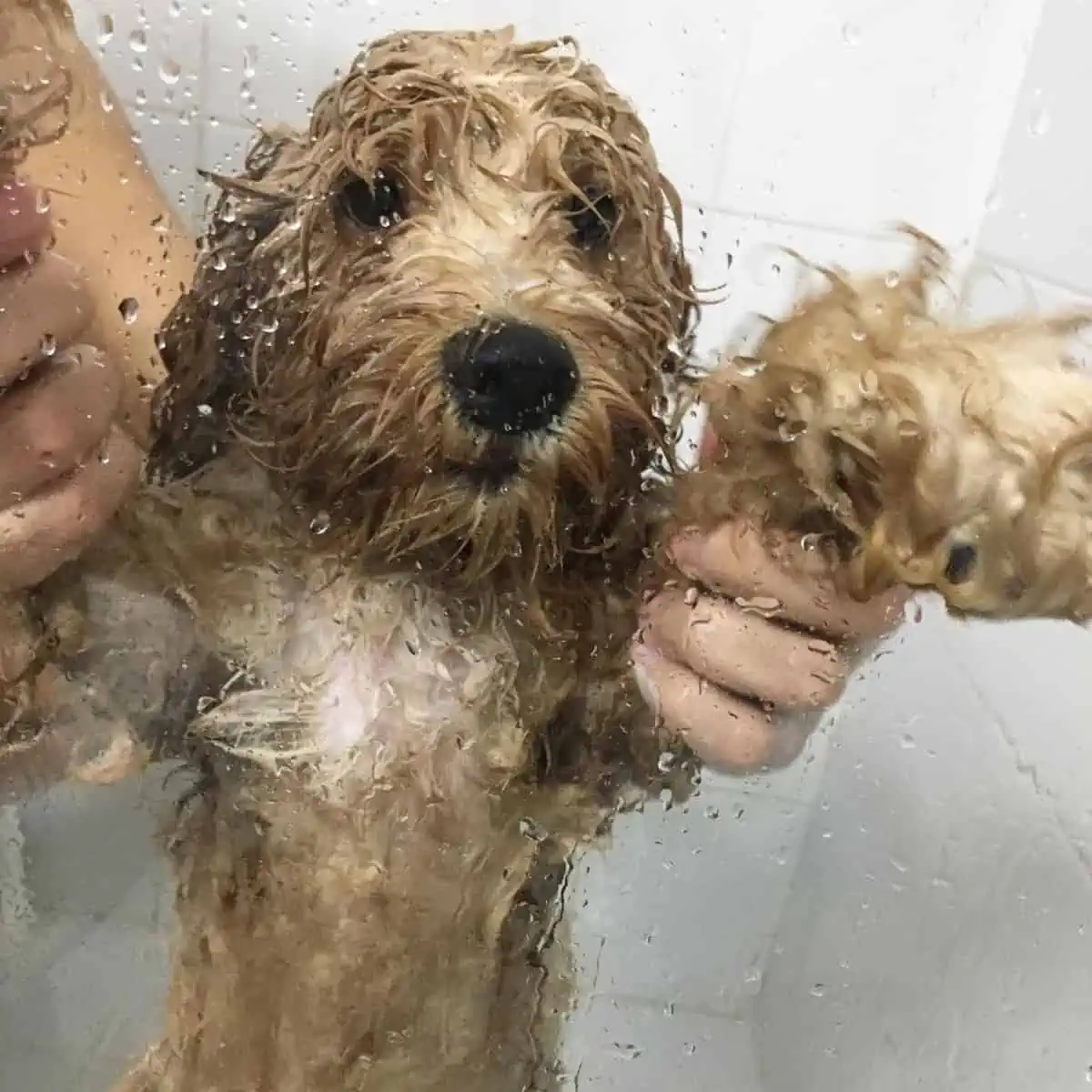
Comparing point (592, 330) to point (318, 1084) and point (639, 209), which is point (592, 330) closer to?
point (639, 209)

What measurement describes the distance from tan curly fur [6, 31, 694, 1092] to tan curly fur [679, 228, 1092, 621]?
12cm

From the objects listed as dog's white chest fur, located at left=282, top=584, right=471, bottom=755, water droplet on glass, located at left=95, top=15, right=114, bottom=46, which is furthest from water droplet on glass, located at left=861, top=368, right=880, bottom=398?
water droplet on glass, located at left=95, top=15, right=114, bottom=46

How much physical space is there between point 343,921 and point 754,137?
3.03ft

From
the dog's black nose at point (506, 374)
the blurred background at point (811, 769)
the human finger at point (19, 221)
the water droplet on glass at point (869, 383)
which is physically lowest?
the blurred background at point (811, 769)

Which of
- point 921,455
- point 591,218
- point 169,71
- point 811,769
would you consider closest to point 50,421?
point 591,218

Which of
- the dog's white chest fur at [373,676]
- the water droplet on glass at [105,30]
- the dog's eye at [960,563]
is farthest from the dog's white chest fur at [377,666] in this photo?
the water droplet on glass at [105,30]

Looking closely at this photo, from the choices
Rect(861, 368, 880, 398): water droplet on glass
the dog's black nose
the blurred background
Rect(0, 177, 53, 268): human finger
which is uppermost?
Rect(0, 177, 53, 268): human finger

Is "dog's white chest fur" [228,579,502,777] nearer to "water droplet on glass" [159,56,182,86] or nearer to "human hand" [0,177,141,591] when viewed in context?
"human hand" [0,177,141,591]

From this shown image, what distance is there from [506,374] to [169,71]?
69 centimetres

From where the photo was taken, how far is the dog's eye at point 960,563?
0.71 metres

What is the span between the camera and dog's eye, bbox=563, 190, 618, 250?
90 cm

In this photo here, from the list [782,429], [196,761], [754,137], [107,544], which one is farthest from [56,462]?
[754,137]

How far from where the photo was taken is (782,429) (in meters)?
0.72

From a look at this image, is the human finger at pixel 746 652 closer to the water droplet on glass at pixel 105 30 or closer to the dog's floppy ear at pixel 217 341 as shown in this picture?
the dog's floppy ear at pixel 217 341
